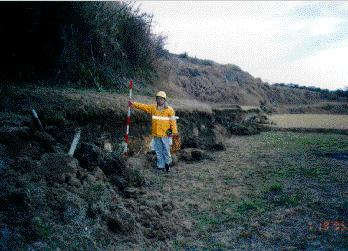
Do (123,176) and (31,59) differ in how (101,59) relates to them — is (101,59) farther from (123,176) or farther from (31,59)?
(123,176)

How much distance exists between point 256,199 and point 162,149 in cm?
278

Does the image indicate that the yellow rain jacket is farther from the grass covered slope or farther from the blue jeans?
the grass covered slope

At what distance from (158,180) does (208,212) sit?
1766 mm

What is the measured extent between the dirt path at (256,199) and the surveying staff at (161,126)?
392mm

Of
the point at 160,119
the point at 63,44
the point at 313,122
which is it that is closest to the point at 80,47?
the point at 63,44

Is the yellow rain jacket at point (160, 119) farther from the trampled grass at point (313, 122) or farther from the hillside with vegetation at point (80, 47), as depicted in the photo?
the trampled grass at point (313, 122)

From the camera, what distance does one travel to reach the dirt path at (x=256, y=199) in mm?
4285

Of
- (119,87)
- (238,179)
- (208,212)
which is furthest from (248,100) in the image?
(208,212)

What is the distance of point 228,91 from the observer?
28.2 m

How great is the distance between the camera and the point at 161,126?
302 inches

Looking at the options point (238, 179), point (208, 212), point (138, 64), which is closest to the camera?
point (208, 212)

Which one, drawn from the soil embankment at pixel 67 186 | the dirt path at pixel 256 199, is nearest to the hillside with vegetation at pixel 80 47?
the soil embankment at pixel 67 186

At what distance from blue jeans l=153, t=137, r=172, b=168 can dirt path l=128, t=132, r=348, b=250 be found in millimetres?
318

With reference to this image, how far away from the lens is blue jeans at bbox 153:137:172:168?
7645mm
